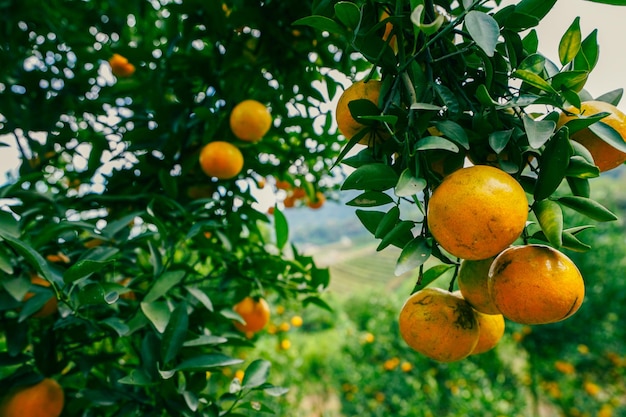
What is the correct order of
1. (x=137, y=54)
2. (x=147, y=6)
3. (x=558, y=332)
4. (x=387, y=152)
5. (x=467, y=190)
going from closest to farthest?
(x=467, y=190)
(x=387, y=152)
(x=137, y=54)
(x=147, y=6)
(x=558, y=332)

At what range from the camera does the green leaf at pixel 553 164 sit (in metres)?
0.38

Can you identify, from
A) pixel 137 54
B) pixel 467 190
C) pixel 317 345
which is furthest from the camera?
pixel 317 345

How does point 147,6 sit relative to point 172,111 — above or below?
above

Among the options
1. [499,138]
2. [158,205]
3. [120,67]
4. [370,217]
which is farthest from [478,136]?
[120,67]

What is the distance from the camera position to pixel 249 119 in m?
0.92

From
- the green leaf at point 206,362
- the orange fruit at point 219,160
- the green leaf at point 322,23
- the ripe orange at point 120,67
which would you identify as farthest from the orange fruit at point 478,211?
the ripe orange at point 120,67

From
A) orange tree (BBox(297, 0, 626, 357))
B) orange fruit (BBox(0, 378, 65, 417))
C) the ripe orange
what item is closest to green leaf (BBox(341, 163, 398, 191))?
Answer: orange tree (BBox(297, 0, 626, 357))

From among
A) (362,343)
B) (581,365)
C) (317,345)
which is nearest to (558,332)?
(581,365)

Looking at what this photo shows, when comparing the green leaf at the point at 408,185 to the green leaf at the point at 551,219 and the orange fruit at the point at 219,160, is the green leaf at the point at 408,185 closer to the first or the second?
the green leaf at the point at 551,219

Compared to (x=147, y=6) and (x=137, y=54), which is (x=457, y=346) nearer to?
(x=137, y=54)

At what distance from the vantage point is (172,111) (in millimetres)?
1016

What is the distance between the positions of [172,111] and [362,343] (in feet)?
9.95

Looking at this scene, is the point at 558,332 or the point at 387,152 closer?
the point at 387,152

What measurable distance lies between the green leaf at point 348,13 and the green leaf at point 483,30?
0.11 metres
